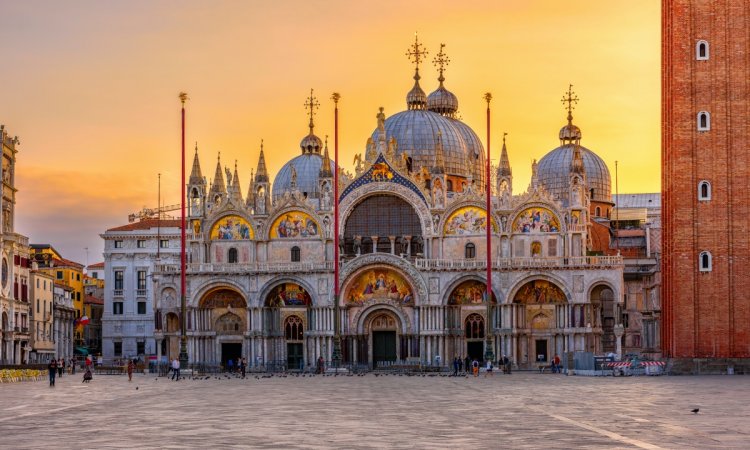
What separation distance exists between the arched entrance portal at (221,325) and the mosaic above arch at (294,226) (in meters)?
4.85

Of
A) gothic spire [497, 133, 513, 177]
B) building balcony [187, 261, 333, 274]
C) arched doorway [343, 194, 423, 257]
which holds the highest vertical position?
gothic spire [497, 133, 513, 177]

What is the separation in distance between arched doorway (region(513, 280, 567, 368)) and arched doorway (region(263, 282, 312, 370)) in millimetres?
13810

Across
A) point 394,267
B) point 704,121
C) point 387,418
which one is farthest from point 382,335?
point 387,418

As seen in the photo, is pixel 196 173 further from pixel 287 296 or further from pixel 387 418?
pixel 387 418

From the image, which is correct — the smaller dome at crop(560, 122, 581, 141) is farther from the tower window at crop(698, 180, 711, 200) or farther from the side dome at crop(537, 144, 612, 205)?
the tower window at crop(698, 180, 711, 200)

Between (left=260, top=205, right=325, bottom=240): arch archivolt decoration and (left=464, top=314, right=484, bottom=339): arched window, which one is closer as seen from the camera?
(left=464, top=314, right=484, bottom=339): arched window

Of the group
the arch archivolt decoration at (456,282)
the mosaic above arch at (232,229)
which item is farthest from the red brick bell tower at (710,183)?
the mosaic above arch at (232,229)

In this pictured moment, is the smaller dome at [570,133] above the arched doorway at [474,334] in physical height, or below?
above

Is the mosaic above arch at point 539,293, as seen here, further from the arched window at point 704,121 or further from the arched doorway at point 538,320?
the arched window at point 704,121


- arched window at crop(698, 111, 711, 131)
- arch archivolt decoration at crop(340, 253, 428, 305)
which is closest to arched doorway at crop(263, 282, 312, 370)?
arch archivolt decoration at crop(340, 253, 428, 305)

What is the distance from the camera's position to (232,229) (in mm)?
85812

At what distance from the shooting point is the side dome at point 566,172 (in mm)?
104688

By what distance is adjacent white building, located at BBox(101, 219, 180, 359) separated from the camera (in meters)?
110

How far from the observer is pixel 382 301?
82.4m
